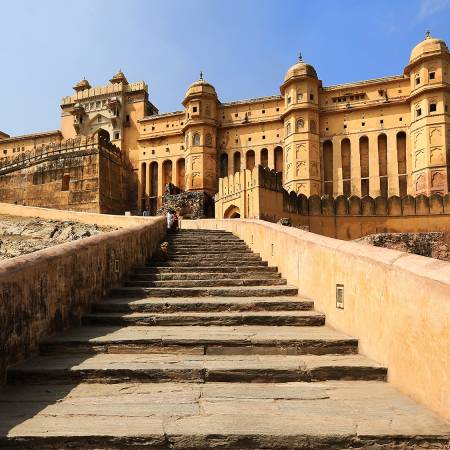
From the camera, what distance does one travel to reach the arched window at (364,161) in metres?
30.6

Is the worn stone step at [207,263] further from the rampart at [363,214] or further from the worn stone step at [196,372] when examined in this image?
the rampart at [363,214]

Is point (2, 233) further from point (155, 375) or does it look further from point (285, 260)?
point (155, 375)

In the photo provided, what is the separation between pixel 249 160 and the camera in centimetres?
3447

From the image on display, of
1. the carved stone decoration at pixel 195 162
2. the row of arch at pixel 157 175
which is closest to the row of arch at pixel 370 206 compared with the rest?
the carved stone decoration at pixel 195 162

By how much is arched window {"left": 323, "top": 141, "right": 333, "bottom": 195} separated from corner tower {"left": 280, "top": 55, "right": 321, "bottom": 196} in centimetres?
125

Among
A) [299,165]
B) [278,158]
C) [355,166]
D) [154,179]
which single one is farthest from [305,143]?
[154,179]

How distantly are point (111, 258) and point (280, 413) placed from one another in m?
3.90

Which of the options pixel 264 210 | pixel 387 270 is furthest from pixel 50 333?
pixel 264 210

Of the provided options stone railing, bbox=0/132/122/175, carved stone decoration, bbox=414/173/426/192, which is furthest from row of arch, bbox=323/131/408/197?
stone railing, bbox=0/132/122/175

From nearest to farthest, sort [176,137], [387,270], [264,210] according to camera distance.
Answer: [387,270] < [264,210] < [176,137]

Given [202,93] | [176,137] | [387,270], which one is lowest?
[387,270]

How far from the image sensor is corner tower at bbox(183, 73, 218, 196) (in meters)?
33.1

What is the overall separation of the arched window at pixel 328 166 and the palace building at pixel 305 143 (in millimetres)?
79

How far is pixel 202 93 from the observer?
33781 millimetres
